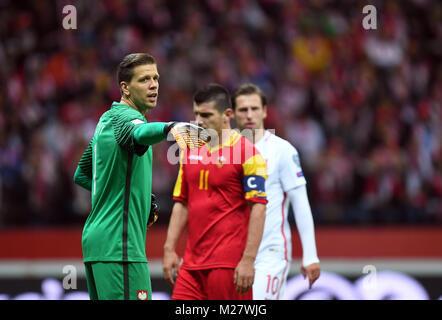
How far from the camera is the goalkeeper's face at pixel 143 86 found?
3.99m

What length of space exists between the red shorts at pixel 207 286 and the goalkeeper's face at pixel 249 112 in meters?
1.50

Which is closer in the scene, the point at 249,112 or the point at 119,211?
the point at 119,211

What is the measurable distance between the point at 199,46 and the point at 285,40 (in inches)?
66.5

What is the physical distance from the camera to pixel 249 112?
5.86 m

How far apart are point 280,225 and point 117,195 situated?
6.67 ft

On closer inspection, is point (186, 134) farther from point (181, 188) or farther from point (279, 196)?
point (279, 196)

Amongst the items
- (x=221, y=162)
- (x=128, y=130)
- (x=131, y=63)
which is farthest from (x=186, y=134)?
(x=221, y=162)

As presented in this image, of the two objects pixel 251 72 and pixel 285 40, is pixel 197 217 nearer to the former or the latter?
pixel 251 72

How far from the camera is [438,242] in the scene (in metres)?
9.09

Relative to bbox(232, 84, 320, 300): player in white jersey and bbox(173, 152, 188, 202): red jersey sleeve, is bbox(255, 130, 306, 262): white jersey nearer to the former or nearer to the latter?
bbox(232, 84, 320, 300): player in white jersey

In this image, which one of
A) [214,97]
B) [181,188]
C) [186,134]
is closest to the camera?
[186,134]

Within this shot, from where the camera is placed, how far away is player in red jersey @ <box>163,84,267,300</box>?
15.7 feet

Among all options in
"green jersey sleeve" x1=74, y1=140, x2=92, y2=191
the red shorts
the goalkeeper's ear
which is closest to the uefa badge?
the goalkeeper's ear
